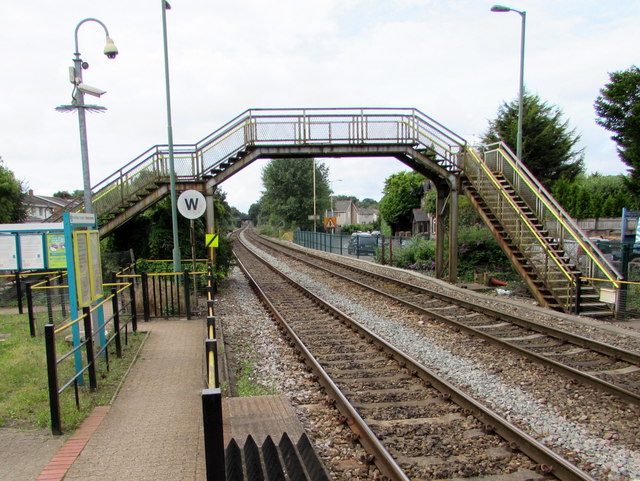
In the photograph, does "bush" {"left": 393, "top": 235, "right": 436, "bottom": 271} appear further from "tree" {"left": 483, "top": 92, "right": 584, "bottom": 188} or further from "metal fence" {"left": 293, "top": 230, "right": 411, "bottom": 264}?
"tree" {"left": 483, "top": 92, "right": 584, "bottom": 188}

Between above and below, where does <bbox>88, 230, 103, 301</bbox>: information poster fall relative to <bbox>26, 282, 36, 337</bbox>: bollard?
above

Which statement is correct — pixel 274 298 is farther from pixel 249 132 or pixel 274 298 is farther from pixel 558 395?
pixel 558 395

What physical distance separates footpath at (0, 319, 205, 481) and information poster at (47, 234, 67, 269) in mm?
5160

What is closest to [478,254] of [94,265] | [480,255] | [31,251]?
[480,255]

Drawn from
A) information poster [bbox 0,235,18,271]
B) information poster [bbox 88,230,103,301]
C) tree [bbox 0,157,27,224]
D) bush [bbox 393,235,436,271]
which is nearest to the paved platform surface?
information poster [bbox 88,230,103,301]

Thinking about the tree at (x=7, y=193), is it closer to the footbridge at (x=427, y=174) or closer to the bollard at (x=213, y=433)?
the footbridge at (x=427, y=174)

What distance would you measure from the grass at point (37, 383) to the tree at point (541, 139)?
1162 inches

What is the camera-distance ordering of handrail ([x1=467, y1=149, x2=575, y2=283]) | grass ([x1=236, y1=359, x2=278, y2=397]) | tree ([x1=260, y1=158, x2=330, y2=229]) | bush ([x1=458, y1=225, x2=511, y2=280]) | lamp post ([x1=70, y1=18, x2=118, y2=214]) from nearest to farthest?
grass ([x1=236, y1=359, x2=278, y2=397]), lamp post ([x1=70, y1=18, x2=118, y2=214]), handrail ([x1=467, y1=149, x2=575, y2=283]), bush ([x1=458, y1=225, x2=511, y2=280]), tree ([x1=260, y1=158, x2=330, y2=229])

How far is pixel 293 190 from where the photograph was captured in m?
63.6

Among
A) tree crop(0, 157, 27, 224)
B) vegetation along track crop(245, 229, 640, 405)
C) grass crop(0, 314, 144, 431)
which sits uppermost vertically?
tree crop(0, 157, 27, 224)

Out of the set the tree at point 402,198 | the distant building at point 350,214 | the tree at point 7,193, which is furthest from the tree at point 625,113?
the distant building at point 350,214

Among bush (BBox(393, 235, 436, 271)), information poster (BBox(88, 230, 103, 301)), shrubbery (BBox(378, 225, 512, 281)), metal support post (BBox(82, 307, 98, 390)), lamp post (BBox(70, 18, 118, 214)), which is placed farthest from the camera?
bush (BBox(393, 235, 436, 271))

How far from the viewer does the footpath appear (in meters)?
4.23

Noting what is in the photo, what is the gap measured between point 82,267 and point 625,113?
2850cm
